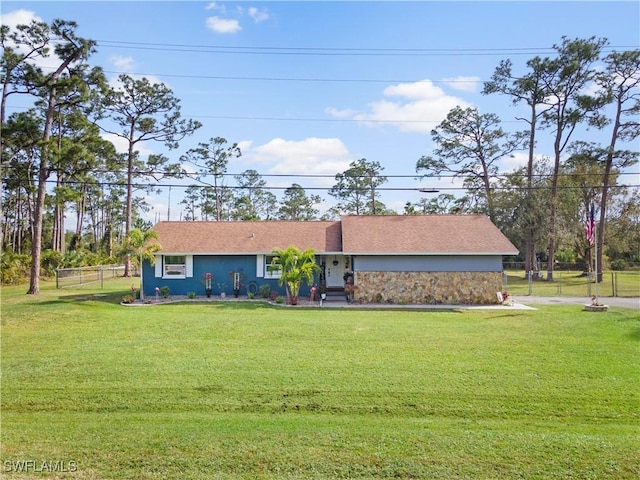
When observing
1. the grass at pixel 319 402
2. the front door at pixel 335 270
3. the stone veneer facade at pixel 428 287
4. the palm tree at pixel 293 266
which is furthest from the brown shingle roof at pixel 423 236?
the grass at pixel 319 402

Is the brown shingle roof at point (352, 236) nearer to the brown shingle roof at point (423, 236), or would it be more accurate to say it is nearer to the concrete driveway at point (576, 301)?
the brown shingle roof at point (423, 236)

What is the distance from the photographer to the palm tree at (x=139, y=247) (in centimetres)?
1762

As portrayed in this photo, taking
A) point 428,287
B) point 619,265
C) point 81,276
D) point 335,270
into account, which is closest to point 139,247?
point 335,270

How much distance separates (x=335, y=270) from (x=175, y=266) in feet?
25.2

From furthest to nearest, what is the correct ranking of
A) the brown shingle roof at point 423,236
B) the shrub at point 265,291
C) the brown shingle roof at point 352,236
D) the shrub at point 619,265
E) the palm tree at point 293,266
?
the shrub at point 619,265 → the shrub at point 265,291 → the brown shingle roof at point 352,236 → the brown shingle roof at point 423,236 → the palm tree at point 293,266

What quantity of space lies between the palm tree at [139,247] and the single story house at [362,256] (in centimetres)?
59

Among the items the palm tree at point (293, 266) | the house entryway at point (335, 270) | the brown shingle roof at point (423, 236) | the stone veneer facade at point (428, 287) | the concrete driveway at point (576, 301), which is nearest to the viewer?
the palm tree at point (293, 266)

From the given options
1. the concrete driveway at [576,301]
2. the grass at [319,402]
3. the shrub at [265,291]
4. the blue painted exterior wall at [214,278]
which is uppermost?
the blue painted exterior wall at [214,278]

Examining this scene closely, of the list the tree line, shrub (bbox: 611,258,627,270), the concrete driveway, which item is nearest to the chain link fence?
the tree line

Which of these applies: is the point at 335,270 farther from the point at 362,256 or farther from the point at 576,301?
the point at 576,301

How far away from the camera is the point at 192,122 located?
109 feet

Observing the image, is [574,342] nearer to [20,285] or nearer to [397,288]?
[397,288]

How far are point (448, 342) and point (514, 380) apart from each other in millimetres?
2797

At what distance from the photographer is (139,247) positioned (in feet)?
58.6
